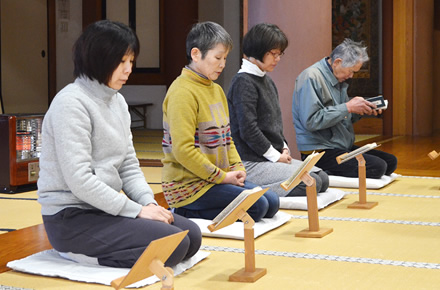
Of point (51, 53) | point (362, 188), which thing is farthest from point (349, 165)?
point (51, 53)

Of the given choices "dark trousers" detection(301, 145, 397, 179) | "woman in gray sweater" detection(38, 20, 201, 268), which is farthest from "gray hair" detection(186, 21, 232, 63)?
"dark trousers" detection(301, 145, 397, 179)

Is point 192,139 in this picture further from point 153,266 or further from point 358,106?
point 358,106

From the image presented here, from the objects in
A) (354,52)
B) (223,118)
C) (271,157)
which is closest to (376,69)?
(354,52)

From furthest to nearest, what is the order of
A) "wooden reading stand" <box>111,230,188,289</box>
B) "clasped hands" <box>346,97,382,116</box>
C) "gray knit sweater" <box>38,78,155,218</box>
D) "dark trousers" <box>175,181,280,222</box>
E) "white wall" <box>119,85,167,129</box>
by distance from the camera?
"white wall" <box>119,85,167,129</box> → "clasped hands" <box>346,97,382,116</box> → "dark trousers" <box>175,181,280,222</box> → "gray knit sweater" <box>38,78,155,218</box> → "wooden reading stand" <box>111,230,188,289</box>

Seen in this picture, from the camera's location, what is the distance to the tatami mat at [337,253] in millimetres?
2773

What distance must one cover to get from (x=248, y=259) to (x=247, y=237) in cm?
9

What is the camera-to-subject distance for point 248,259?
286 cm

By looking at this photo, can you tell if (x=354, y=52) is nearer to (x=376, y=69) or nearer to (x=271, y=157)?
(x=271, y=157)

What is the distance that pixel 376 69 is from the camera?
10.3m

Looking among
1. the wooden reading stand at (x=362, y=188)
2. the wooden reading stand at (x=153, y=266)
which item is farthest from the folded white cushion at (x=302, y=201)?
the wooden reading stand at (x=153, y=266)

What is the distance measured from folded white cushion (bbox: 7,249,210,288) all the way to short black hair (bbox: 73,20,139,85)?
2.33 feet

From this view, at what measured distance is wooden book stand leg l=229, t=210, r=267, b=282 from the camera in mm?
2822

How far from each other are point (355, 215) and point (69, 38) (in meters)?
8.29

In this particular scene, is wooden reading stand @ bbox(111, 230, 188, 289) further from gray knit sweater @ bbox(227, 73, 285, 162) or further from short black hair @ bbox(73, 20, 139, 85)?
gray knit sweater @ bbox(227, 73, 285, 162)
